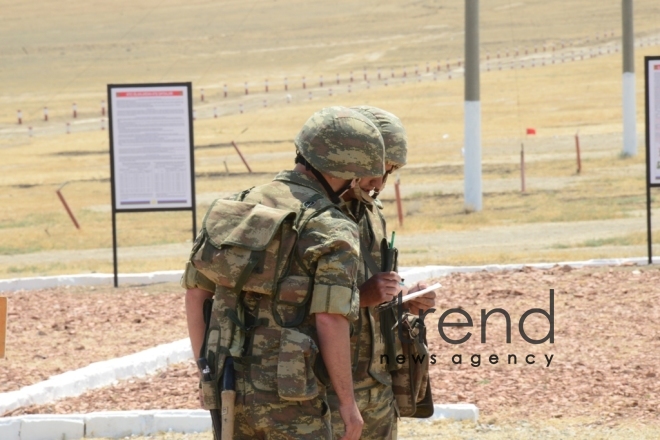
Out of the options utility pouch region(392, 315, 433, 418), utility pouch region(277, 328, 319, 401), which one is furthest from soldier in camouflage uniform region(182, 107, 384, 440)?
utility pouch region(392, 315, 433, 418)

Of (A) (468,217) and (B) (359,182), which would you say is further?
(A) (468,217)

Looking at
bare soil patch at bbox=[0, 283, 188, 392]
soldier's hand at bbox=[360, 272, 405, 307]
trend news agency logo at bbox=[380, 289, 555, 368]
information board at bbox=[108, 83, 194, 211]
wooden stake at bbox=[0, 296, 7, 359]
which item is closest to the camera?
soldier's hand at bbox=[360, 272, 405, 307]

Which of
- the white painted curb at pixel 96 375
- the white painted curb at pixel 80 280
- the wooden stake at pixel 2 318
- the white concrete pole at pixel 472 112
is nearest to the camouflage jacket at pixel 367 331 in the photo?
the wooden stake at pixel 2 318

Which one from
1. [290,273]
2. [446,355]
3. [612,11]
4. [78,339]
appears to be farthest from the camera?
[612,11]

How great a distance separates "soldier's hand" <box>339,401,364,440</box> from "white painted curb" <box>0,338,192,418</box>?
3.77m

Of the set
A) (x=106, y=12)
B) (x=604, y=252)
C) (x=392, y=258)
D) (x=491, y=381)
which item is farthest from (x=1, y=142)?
(x=106, y=12)

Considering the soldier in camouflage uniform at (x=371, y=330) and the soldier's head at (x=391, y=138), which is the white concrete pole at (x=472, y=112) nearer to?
the soldier's head at (x=391, y=138)

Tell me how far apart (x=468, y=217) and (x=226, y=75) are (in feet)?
158

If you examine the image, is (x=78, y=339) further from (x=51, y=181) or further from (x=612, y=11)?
(x=612, y=11)

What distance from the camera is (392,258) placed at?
408 centimetres

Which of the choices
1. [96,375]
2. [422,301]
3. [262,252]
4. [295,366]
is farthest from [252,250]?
[96,375]

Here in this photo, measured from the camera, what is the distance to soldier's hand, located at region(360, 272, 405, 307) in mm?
3877

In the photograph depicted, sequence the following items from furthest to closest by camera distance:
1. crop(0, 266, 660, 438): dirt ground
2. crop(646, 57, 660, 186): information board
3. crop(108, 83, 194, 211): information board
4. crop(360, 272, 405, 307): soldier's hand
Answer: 1. crop(108, 83, 194, 211): information board
2. crop(646, 57, 660, 186): information board
3. crop(0, 266, 660, 438): dirt ground
4. crop(360, 272, 405, 307): soldier's hand

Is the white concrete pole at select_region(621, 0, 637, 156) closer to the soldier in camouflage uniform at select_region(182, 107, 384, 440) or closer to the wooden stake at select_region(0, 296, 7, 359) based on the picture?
the wooden stake at select_region(0, 296, 7, 359)
